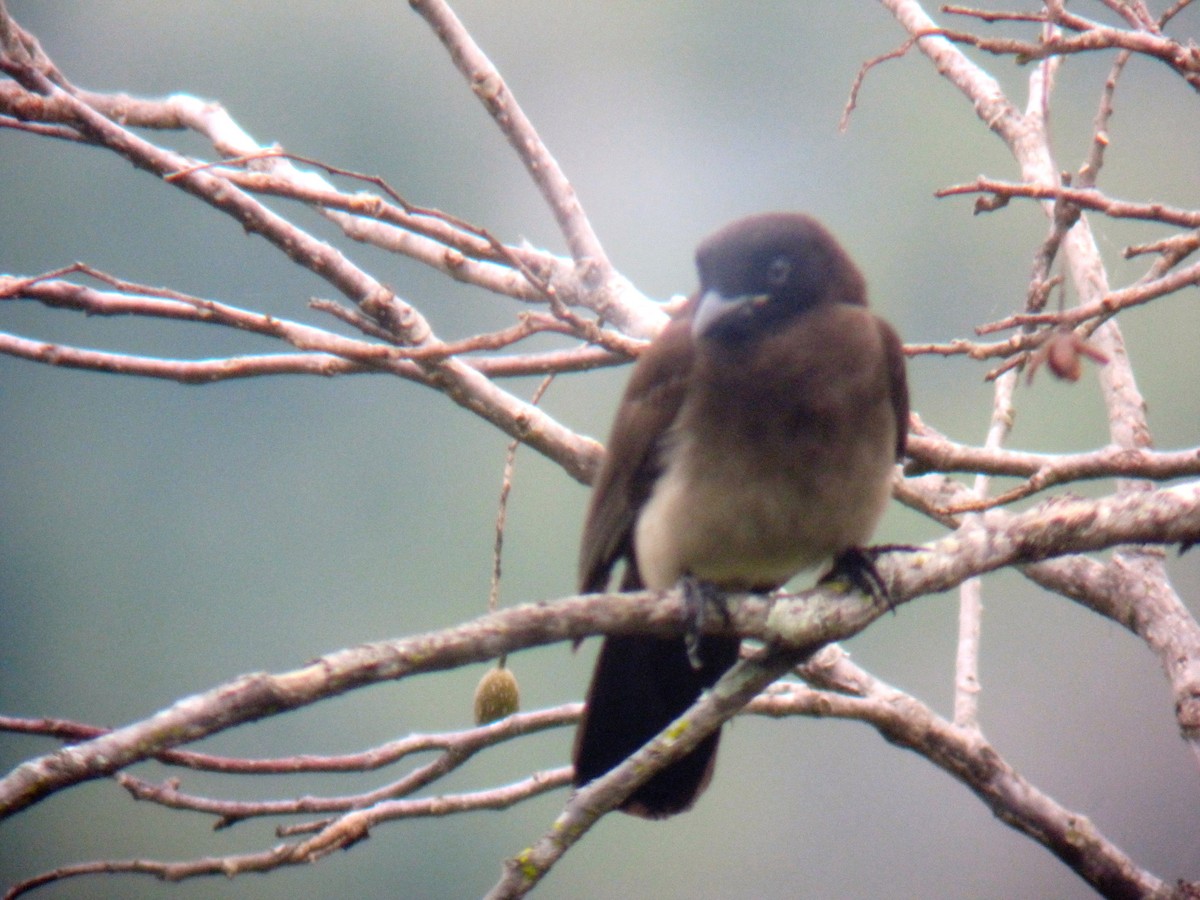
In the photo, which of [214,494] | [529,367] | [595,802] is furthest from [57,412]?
[595,802]

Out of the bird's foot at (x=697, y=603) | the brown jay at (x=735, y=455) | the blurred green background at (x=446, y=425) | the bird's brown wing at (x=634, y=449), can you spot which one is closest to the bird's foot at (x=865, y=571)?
the brown jay at (x=735, y=455)

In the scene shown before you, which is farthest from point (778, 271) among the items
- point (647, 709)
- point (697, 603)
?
point (647, 709)

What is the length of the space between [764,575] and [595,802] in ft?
3.38

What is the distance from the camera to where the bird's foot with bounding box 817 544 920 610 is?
100 inches

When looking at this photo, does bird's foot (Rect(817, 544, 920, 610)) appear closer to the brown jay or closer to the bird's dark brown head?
the brown jay

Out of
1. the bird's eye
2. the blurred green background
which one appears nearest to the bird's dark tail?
the bird's eye

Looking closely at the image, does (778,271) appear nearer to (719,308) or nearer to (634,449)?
(719,308)

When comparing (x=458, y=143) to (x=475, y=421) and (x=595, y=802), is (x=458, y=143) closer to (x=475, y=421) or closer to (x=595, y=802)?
(x=475, y=421)

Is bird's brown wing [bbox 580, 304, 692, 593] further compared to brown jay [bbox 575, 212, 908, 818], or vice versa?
bird's brown wing [bbox 580, 304, 692, 593]

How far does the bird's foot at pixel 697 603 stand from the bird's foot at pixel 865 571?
0.29 metres

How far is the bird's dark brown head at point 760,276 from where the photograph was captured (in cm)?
285

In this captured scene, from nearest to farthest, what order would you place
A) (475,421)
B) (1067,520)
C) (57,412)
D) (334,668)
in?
1. (334,668)
2. (1067,520)
3. (57,412)
4. (475,421)

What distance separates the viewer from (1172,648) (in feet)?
9.21

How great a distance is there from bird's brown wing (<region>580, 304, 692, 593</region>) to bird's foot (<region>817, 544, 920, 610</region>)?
0.48 meters
